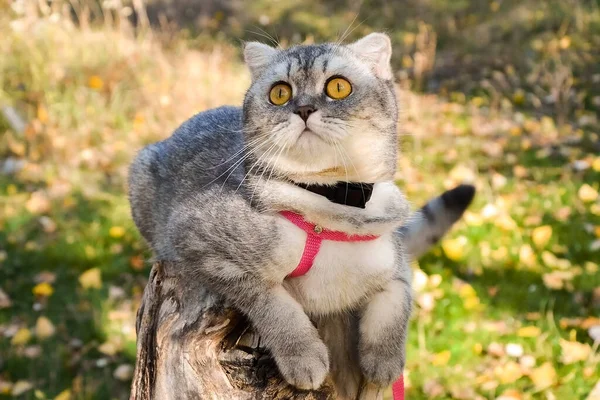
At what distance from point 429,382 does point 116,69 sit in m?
4.78

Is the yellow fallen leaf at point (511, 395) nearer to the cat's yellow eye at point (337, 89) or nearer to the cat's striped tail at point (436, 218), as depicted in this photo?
the cat's striped tail at point (436, 218)

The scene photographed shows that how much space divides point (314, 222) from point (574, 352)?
5.27ft

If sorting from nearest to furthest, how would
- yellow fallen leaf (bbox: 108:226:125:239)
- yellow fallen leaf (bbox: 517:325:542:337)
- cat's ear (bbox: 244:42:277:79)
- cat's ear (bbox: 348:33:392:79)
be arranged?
1. cat's ear (bbox: 348:33:392:79)
2. cat's ear (bbox: 244:42:277:79)
3. yellow fallen leaf (bbox: 517:325:542:337)
4. yellow fallen leaf (bbox: 108:226:125:239)

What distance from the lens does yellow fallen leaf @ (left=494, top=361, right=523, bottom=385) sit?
268 cm

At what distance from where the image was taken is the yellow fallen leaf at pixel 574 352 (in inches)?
107

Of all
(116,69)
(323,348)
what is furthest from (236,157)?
(116,69)

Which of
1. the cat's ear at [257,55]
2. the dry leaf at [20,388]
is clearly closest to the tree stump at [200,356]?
the cat's ear at [257,55]

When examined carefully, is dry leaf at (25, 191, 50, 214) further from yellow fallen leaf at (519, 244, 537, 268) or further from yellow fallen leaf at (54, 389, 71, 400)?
yellow fallen leaf at (519, 244, 537, 268)

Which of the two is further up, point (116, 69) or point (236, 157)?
point (236, 157)

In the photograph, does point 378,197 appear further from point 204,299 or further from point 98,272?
point 98,272

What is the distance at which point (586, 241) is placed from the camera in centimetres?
377

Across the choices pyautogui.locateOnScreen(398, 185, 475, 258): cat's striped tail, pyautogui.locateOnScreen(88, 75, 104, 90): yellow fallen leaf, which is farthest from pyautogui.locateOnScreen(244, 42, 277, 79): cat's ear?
pyautogui.locateOnScreen(88, 75, 104, 90): yellow fallen leaf

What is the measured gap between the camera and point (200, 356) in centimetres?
166

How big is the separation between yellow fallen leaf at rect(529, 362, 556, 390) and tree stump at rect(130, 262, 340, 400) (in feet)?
4.09
